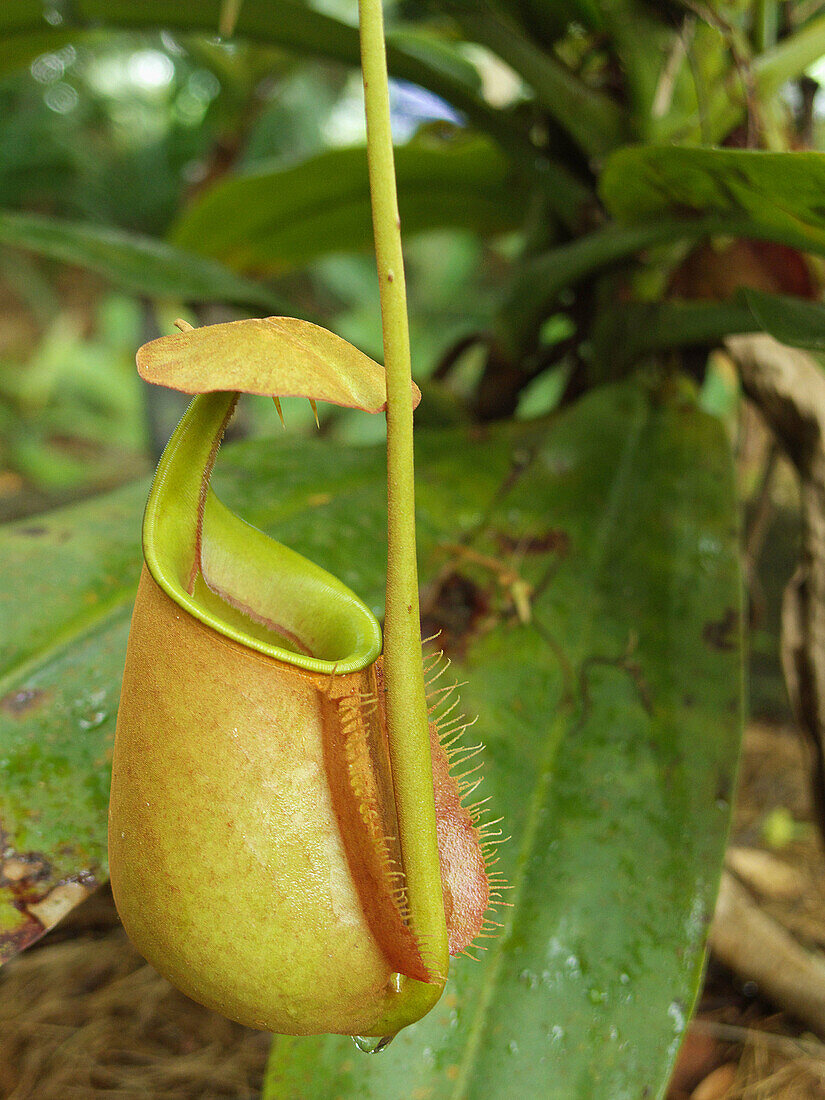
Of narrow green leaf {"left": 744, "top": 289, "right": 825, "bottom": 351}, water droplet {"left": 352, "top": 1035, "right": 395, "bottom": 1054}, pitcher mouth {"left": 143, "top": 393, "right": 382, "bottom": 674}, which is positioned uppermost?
narrow green leaf {"left": 744, "top": 289, "right": 825, "bottom": 351}

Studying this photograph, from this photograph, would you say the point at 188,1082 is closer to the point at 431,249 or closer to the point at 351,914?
the point at 351,914

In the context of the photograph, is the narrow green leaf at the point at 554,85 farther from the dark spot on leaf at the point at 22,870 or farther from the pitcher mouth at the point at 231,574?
the dark spot on leaf at the point at 22,870

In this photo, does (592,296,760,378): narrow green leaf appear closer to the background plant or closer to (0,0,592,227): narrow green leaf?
the background plant

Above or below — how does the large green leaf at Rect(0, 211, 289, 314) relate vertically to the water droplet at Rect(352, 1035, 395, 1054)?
above

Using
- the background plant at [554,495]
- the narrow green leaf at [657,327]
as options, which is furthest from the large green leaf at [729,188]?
the narrow green leaf at [657,327]

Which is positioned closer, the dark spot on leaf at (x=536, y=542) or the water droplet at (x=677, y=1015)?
the water droplet at (x=677, y=1015)

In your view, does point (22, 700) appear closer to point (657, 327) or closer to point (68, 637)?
point (68, 637)

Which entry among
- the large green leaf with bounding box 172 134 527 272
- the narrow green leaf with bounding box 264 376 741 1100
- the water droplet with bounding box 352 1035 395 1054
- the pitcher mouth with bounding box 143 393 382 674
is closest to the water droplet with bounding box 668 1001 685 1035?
the narrow green leaf with bounding box 264 376 741 1100
